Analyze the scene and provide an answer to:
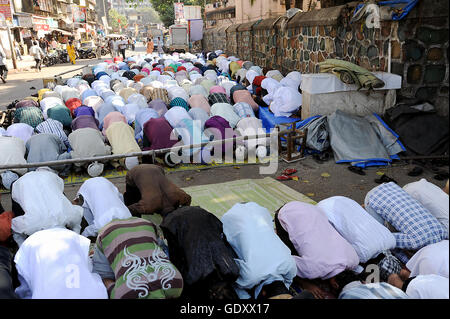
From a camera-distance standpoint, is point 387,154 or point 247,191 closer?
point 247,191

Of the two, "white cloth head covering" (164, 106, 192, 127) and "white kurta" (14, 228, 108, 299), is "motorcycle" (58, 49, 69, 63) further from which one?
"white kurta" (14, 228, 108, 299)

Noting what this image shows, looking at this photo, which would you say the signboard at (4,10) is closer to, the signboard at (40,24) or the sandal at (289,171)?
the signboard at (40,24)

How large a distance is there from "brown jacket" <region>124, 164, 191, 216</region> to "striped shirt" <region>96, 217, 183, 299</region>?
0.93m

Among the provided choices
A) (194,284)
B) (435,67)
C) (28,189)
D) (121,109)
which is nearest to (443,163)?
(435,67)

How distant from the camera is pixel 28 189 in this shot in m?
3.62

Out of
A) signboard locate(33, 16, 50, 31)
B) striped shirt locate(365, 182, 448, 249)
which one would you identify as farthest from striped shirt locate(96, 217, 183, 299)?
signboard locate(33, 16, 50, 31)

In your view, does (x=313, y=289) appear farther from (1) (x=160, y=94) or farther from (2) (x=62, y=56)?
(2) (x=62, y=56)

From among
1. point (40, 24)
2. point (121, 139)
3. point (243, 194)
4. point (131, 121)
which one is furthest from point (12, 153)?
point (40, 24)

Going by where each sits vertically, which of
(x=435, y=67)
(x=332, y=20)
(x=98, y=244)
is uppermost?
(x=332, y=20)

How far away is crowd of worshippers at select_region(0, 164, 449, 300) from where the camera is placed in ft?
7.94

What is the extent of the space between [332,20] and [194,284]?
6716 mm

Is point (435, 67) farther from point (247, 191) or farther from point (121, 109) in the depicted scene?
point (121, 109)

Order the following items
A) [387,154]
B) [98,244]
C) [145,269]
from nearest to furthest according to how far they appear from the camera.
Answer: [145,269]
[98,244]
[387,154]

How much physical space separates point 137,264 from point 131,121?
5492mm
